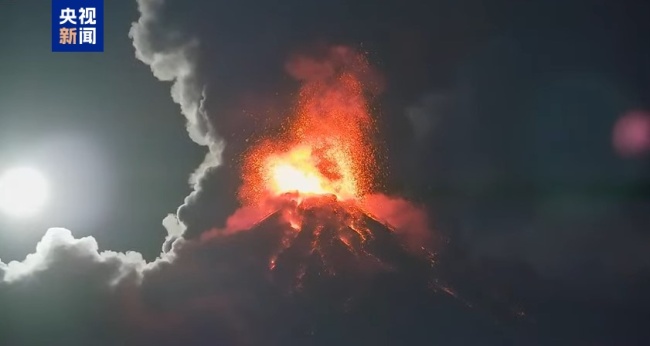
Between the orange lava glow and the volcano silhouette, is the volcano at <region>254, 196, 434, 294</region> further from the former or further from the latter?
the orange lava glow

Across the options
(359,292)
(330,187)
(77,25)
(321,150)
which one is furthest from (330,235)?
(77,25)

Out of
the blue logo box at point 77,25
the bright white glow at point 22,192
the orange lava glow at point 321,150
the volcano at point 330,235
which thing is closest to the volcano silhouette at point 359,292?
the volcano at point 330,235

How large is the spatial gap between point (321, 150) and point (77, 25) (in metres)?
2.65

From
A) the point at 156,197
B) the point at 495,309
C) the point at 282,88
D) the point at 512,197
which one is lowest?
the point at 495,309

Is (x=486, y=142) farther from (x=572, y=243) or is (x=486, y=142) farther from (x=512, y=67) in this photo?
(x=572, y=243)

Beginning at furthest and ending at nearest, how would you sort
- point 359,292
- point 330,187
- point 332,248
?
1. point 330,187
2. point 332,248
3. point 359,292

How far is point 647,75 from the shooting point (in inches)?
215

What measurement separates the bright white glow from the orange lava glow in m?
1.88

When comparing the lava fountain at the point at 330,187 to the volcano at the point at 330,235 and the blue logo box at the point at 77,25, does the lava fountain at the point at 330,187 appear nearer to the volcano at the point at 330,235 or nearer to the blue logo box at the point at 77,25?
the volcano at the point at 330,235

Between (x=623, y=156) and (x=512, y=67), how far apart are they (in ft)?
4.31

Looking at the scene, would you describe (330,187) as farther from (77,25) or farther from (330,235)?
(77,25)

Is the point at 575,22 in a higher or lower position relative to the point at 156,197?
higher

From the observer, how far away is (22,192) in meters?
5.34

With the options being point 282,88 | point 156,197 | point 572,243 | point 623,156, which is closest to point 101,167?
point 156,197
